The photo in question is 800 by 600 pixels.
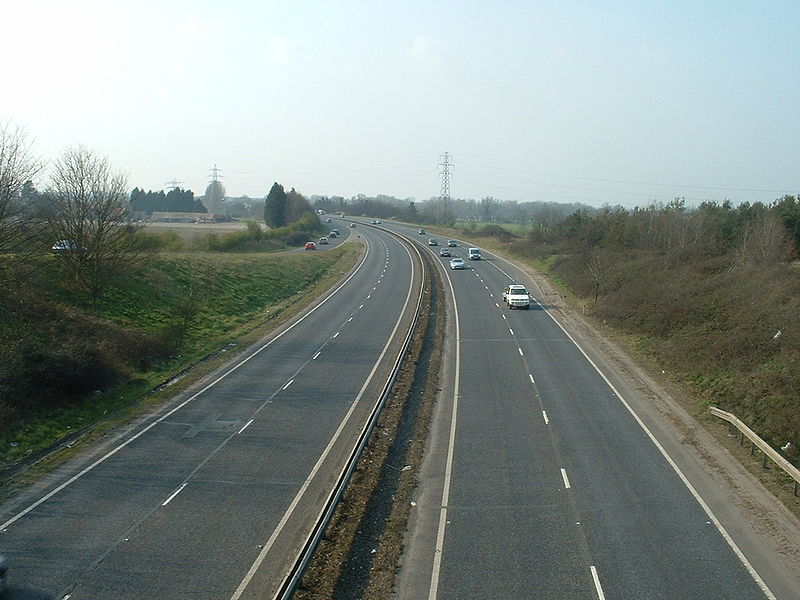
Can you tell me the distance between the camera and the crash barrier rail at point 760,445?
640 inches

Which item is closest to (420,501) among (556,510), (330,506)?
(330,506)

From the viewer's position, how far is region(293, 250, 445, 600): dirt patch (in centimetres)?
1187

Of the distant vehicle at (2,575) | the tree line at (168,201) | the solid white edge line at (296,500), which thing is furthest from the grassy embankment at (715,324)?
the tree line at (168,201)

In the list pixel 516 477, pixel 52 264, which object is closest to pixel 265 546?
pixel 516 477

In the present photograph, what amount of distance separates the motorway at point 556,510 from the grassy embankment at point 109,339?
10621mm

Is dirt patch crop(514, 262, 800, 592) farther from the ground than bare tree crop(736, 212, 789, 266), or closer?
closer

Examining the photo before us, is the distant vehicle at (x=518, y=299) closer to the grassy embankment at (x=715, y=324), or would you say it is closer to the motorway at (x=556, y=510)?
the grassy embankment at (x=715, y=324)

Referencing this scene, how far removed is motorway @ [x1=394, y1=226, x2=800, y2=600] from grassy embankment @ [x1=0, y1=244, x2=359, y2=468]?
1062cm

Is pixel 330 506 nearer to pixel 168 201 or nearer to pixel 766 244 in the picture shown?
pixel 766 244

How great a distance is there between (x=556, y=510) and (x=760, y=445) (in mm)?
6513

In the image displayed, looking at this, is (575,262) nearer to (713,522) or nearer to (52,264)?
(52,264)

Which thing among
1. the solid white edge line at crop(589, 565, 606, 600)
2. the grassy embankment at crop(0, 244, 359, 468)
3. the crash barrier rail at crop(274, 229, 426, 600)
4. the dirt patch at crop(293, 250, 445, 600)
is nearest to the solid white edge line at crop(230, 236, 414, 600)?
the crash barrier rail at crop(274, 229, 426, 600)

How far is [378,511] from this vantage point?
49.8 feet

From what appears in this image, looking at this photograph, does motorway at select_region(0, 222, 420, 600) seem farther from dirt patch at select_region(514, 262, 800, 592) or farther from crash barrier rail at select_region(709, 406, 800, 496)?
crash barrier rail at select_region(709, 406, 800, 496)
